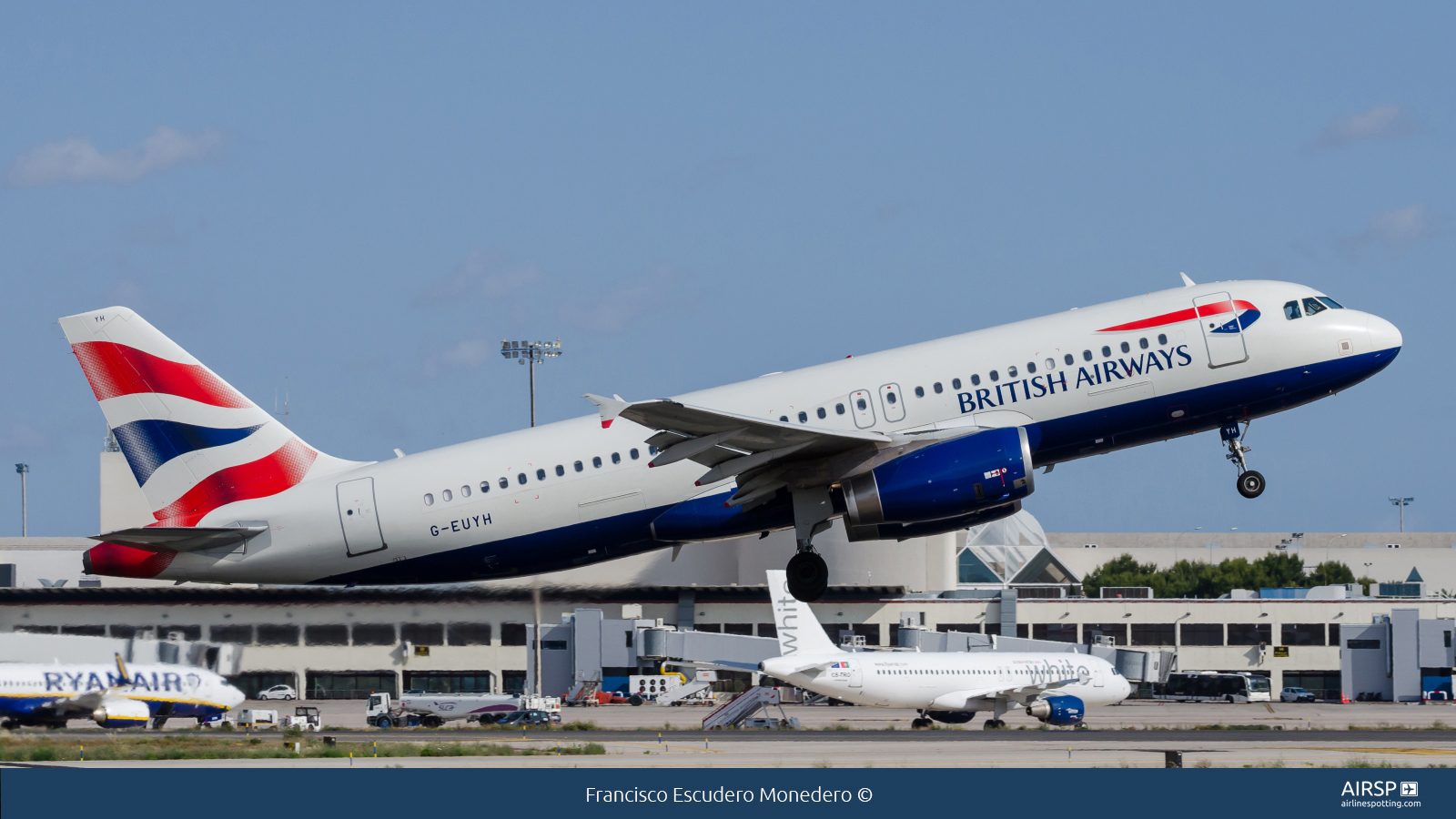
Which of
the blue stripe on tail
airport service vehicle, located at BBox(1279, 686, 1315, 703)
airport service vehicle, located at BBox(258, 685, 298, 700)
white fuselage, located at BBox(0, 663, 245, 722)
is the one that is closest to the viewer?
the blue stripe on tail

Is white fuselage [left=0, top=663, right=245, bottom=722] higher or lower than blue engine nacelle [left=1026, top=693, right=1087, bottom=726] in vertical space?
higher

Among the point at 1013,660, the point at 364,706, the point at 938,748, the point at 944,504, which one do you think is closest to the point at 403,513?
the point at 944,504

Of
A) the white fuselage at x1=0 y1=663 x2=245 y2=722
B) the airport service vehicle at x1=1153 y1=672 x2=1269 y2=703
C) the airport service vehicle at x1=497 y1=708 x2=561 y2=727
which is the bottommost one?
the airport service vehicle at x1=1153 y1=672 x2=1269 y2=703

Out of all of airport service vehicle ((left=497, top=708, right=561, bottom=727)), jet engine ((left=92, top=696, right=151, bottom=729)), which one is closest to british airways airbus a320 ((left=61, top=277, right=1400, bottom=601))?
jet engine ((left=92, top=696, right=151, bottom=729))

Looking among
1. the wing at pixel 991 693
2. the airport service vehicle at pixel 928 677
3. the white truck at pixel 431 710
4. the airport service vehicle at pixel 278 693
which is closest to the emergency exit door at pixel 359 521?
the airport service vehicle at pixel 928 677

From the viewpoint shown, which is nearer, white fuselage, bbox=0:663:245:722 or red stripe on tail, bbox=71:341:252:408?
red stripe on tail, bbox=71:341:252:408

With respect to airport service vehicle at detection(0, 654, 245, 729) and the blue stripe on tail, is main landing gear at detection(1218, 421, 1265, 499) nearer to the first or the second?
the blue stripe on tail

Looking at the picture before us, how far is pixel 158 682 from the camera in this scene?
63.1m

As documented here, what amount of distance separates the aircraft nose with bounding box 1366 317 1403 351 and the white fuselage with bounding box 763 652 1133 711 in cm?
2854

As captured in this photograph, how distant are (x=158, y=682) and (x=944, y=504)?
3968cm

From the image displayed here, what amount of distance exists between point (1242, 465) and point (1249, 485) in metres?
0.53

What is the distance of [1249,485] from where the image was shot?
132 ft

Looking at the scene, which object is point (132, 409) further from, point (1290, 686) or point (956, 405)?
point (1290, 686)

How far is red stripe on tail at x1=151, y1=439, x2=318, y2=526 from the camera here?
39938 mm
